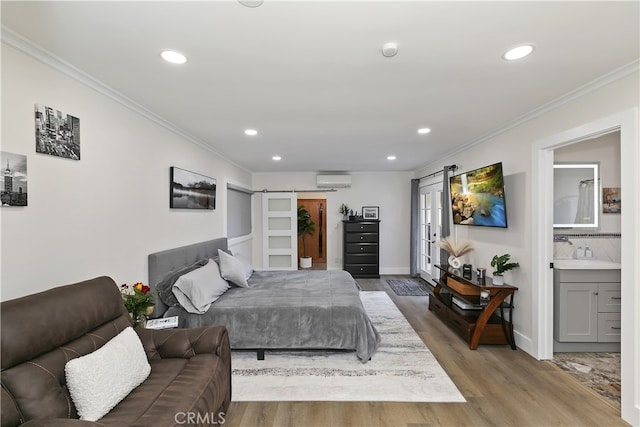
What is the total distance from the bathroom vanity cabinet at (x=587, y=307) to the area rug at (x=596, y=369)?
12 cm

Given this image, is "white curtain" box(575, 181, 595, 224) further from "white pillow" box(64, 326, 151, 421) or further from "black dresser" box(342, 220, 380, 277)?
"white pillow" box(64, 326, 151, 421)

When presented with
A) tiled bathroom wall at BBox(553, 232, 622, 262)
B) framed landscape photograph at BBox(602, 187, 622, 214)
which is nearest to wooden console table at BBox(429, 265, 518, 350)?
tiled bathroom wall at BBox(553, 232, 622, 262)

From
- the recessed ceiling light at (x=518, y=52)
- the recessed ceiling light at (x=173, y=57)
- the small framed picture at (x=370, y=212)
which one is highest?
the recessed ceiling light at (x=518, y=52)

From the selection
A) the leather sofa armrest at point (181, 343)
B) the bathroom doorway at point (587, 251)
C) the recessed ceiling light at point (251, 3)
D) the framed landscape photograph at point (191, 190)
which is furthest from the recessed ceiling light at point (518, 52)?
the framed landscape photograph at point (191, 190)

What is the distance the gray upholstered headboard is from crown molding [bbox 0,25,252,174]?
1327 mm

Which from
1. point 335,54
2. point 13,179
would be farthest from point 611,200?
point 13,179

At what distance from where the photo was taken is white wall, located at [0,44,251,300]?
170 centimetres

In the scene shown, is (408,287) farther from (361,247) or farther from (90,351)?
(90,351)

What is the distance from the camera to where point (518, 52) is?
6.13 feet

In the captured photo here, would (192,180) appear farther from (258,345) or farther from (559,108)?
(559,108)

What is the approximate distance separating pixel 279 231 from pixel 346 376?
15.8 feet

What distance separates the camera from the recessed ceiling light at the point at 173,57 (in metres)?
1.85

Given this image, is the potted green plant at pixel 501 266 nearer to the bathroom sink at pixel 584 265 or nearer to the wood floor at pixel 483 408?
the bathroom sink at pixel 584 265

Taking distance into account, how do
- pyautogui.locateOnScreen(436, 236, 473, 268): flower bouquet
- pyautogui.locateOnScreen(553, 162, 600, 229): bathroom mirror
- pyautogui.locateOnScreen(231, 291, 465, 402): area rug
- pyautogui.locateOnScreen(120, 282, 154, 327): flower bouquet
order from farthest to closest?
pyautogui.locateOnScreen(436, 236, 473, 268): flower bouquet, pyautogui.locateOnScreen(553, 162, 600, 229): bathroom mirror, pyautogui.locateOnScreen(231, 291, 465, 402): area rug, pyautogui.locateOnScreen(120, 282, 154, 327): flower bouquet
